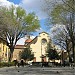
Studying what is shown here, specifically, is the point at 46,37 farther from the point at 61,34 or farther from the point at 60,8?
the point at 60,8

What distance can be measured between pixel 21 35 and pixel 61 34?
999 centimetres

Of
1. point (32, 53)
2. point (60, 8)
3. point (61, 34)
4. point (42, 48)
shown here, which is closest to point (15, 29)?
point (61, 34)

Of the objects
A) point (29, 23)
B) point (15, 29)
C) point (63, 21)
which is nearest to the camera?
point (63, 21)

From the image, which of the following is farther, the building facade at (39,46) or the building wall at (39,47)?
the building wall at (39,47)

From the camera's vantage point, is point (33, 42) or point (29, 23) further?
point (33, 42)

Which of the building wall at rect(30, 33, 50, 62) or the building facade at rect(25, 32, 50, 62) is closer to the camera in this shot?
the building facade at rect(25, 32, 50, 62)

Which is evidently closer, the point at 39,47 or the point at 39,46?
the point at 39,47

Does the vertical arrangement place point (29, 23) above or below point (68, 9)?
above

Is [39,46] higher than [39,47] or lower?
higher

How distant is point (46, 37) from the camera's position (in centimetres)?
12038

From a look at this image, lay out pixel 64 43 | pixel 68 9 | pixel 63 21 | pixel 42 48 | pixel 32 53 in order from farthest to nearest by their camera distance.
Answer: pixel 42 48
pixel 32 53
pixel 64 43
pixel 63 21
pixel 68 9

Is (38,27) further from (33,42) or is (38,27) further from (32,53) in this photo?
(33,42)

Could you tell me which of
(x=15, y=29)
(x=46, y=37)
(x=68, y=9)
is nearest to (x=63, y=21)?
(x=15, y=29)

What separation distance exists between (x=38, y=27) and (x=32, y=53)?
126 feet
